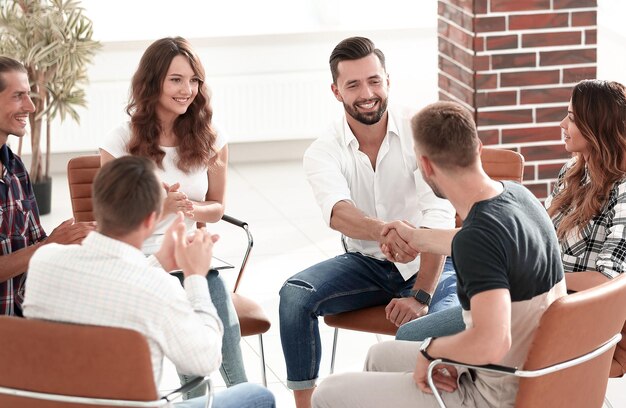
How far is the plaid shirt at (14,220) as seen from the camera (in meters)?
3.16

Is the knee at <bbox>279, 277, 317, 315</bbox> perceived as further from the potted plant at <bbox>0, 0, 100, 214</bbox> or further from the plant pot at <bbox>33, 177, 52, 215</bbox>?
the plant pot at <bbox>33, 177, 52, 215</bbox>

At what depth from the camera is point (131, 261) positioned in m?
2.30

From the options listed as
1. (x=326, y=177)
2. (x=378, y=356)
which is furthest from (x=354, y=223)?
(x=378, y=356)

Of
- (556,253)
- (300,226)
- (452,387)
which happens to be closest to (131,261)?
(452,387)

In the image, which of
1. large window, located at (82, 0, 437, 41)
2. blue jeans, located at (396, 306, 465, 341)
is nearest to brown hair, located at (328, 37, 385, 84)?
blue jeans, located at (396, 306, 465, 341)

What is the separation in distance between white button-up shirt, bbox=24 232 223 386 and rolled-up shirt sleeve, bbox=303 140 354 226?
131 cm

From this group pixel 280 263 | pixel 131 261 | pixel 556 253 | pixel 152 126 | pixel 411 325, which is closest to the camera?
pixel 131 261

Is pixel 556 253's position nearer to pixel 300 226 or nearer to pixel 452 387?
pixel 452 387

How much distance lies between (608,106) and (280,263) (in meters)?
2.77

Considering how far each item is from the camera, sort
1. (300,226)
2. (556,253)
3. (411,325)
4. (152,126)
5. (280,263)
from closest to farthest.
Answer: (556,253) < (411,325) < (152,126) < (280,263) < (300,226)

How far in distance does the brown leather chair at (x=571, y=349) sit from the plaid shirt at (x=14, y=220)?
4.60 feet

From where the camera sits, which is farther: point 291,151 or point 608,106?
point 291,151

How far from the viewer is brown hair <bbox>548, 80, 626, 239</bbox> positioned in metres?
3.21

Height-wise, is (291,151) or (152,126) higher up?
(152,126)
